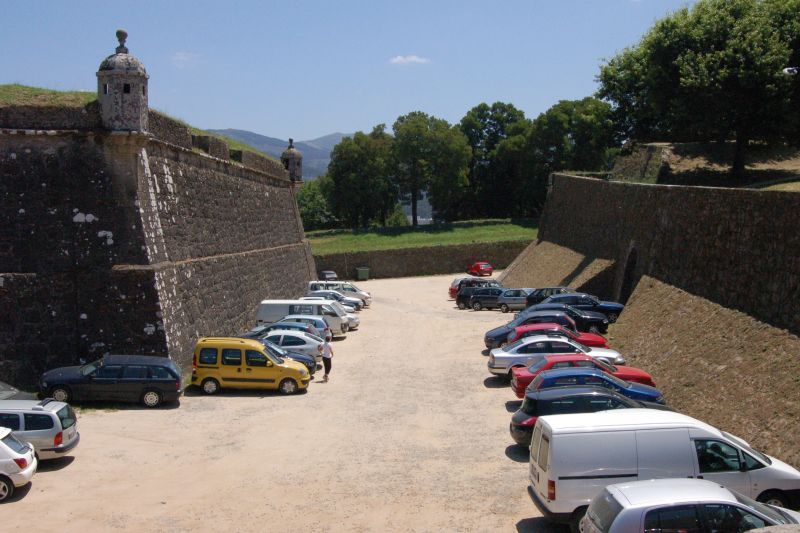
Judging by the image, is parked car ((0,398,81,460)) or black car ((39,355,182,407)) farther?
black car ((39,355,182,407))

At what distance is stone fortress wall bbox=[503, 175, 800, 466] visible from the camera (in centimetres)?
1445

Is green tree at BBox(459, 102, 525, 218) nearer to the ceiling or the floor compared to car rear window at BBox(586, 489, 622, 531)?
nearer to the ceiling

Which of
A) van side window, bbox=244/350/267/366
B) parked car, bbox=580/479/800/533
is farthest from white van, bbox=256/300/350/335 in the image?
parked car, bbox=580/479/800/533

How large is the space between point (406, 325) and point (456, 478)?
20208 millimetres

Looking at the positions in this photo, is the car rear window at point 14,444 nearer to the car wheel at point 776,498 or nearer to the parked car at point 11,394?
the parked car at point 11,394

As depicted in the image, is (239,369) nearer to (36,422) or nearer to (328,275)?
(36,422)

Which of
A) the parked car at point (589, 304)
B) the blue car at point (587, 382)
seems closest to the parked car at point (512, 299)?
the parked car at point (589, 304)

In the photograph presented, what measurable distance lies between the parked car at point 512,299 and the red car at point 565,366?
17.3 metres

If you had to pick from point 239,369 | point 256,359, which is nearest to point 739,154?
point 256,359

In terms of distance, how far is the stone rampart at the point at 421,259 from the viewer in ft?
185

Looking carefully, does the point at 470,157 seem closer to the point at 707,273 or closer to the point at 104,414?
the point at 707,273

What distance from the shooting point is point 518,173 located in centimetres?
7394

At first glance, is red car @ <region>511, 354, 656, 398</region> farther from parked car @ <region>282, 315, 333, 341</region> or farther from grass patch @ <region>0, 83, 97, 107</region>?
grass patch @ <region>0, 83, 97, 107</region>

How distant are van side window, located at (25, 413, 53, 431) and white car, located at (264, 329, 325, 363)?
32.3 feet
